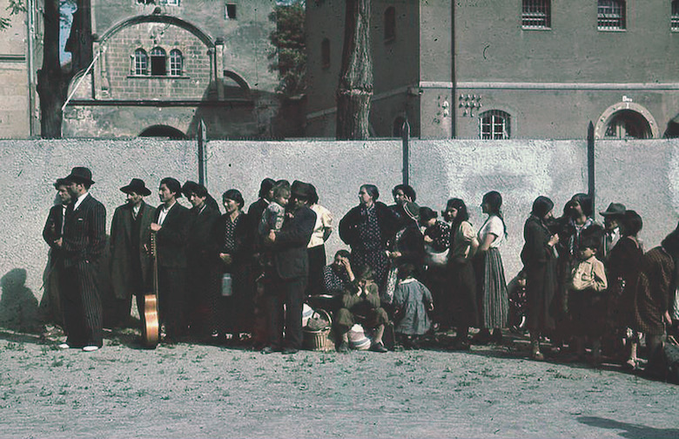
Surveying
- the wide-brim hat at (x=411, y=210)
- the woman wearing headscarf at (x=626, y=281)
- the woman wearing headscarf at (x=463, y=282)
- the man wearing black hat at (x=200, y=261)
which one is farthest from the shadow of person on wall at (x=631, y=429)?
the man wearing black hat at (x=200, y=261)

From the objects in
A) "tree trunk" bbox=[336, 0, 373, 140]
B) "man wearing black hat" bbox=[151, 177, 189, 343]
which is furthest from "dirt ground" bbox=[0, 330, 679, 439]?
"tree trunk" bbox=[336, 0, 373, 140]

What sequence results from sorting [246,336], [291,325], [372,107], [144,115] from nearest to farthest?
[291,325], [246,336], [372,107], [144,115]

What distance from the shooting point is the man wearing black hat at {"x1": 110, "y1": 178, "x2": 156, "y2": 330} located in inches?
464

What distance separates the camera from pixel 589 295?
10.5 meters

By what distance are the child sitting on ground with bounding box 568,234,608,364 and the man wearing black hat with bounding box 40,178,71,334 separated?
5.98 metres

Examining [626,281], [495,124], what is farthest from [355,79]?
[495,124]

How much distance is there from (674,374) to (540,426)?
9.14ft

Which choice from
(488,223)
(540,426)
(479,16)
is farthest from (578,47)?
(540,426)

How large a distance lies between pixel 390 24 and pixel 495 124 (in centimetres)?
453

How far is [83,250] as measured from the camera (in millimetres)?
11234

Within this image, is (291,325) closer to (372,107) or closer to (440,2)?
(440,2)

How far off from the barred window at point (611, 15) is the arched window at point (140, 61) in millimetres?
21941

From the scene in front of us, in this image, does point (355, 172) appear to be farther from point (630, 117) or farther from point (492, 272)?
point (630, 117)

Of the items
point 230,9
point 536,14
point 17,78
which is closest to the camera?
point 536,14
